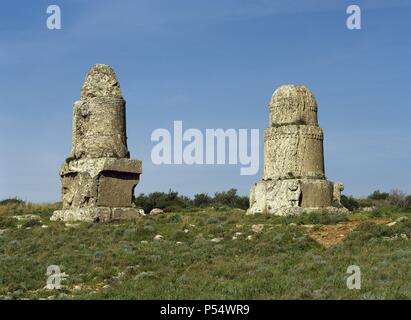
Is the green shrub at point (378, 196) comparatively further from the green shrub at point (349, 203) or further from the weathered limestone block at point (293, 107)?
the weathered limestone block at point (293, 107)

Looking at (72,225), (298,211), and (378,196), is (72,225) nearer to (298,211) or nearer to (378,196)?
(298,211)

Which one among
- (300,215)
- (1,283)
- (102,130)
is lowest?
(1,283)

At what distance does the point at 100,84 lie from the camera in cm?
2192

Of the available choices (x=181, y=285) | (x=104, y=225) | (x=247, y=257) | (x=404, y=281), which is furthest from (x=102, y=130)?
(x=404, y=281)

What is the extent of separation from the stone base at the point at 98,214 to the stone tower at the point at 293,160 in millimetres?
4006

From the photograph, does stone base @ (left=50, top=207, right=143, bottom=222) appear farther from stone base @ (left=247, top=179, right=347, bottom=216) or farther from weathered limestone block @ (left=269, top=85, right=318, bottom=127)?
weathered limestone block @ (left=269, top=85, right=318, bottom=127)

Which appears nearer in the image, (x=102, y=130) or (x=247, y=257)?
(x=247, y=257)

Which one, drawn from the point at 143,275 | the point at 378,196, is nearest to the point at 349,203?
the point at 378,196

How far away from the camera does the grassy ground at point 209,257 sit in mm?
10000

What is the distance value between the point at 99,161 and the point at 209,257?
7635 millimetres

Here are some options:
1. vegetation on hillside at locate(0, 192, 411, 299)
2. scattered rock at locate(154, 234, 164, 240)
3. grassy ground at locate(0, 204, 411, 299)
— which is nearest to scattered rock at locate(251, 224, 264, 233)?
vegetation on hillside at locate(0, 192, 411, 299)

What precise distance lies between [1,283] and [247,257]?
16.3 feet

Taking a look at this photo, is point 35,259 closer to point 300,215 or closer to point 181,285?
point 181,285
